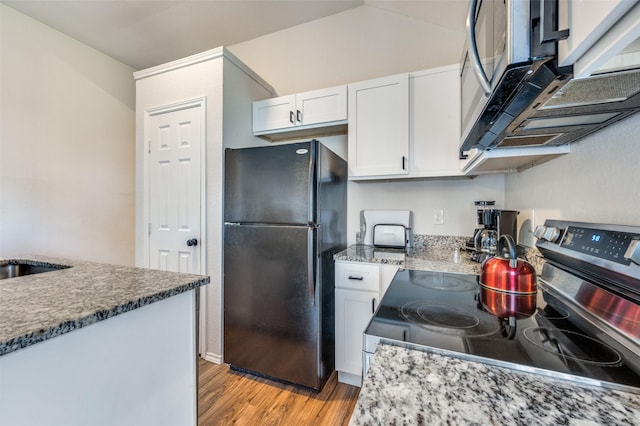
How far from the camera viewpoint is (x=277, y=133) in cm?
243

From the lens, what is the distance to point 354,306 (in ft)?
5.87

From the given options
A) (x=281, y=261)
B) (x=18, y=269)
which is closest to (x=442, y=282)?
(x=281, y=261)

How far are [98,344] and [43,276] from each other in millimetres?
560

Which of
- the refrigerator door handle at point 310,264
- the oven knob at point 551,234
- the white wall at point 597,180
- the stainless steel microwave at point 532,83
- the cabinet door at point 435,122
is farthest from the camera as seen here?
the cabinet door at point 435,122

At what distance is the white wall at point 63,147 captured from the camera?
Answer: 86.7 inches

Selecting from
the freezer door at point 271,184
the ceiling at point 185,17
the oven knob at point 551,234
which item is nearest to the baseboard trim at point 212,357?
the freezer door at point 271,184

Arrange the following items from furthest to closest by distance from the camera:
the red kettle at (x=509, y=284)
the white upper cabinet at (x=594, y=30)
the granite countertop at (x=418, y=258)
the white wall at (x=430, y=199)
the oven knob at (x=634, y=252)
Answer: the white wall at (x=430, y=199), the granite countertop at (x=418, y=258), the red kettle at (x=509, y=284), the oven knob at (x=634, y=252), the white upper cabinet at (x=594, y=30)

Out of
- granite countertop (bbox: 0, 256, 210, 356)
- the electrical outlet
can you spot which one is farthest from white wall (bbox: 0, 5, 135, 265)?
the electrical outlet

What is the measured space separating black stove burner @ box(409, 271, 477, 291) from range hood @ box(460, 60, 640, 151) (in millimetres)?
613

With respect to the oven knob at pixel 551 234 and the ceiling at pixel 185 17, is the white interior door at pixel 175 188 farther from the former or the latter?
the oven knob at pixel 551 234

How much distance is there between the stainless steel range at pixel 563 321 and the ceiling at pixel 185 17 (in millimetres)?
1826

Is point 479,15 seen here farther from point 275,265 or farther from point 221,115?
point 221,115

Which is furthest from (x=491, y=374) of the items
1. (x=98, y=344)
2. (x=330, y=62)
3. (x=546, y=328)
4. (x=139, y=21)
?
(x=139, y=21)

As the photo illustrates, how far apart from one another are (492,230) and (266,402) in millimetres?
1768
